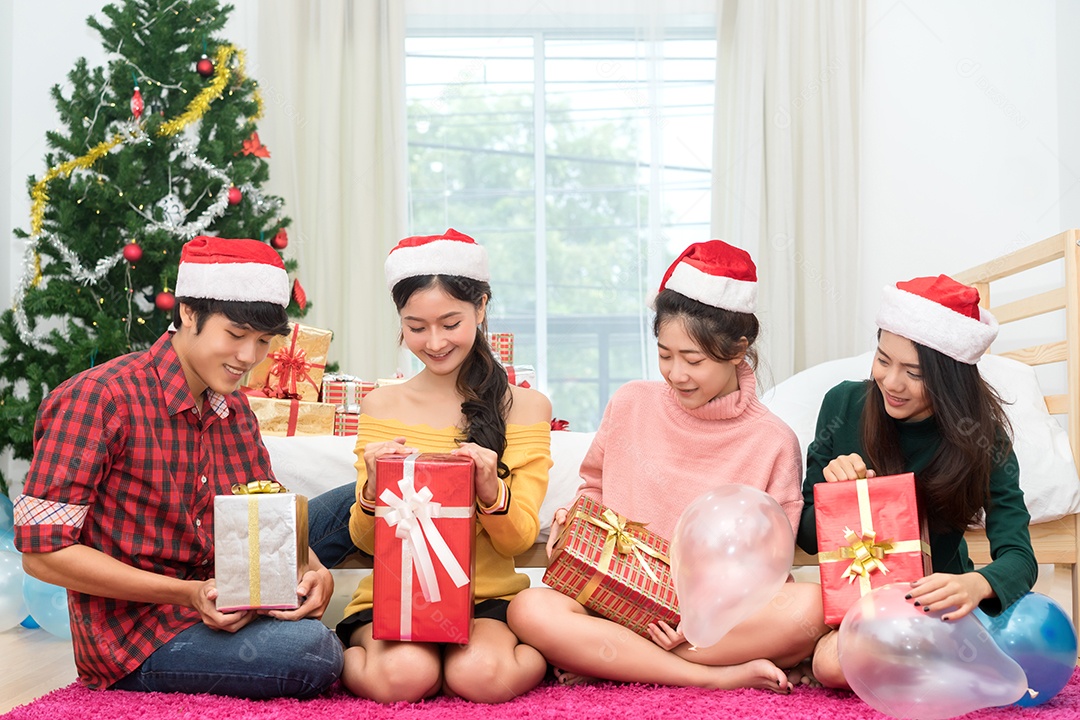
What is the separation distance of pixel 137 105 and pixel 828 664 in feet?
9.25

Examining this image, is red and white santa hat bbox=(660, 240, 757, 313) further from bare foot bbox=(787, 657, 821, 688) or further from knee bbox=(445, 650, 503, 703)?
knee bbox=(445, 650, 503, 703)

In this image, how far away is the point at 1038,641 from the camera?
4.83 ft

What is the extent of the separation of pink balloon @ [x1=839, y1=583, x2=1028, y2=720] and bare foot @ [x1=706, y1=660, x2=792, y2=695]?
315 mm

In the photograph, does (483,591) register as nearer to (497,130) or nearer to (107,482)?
(107,482)

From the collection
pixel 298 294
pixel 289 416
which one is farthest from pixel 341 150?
pixel 289 416

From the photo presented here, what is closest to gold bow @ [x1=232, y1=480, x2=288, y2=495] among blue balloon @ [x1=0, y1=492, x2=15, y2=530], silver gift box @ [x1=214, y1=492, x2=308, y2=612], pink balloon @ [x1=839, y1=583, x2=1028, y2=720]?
silver gift box @ [x1=214, y1=492, x2=308, y2=612]

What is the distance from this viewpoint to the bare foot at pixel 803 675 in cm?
166

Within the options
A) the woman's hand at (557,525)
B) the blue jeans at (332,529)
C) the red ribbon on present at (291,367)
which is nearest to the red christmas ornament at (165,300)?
the red ribbon on present at (291,367)

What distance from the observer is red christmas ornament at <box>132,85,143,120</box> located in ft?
10.6

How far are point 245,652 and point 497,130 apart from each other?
120 inches

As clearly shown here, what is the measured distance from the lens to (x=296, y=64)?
403 cm

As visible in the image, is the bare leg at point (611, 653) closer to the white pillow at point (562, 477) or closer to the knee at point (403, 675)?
the knee at point (403, 675)

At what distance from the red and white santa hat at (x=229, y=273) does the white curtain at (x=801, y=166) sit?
2.72 metres

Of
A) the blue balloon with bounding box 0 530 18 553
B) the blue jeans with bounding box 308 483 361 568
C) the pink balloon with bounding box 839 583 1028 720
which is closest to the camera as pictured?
the pink balloon with bounding box 839 583 1028 720
